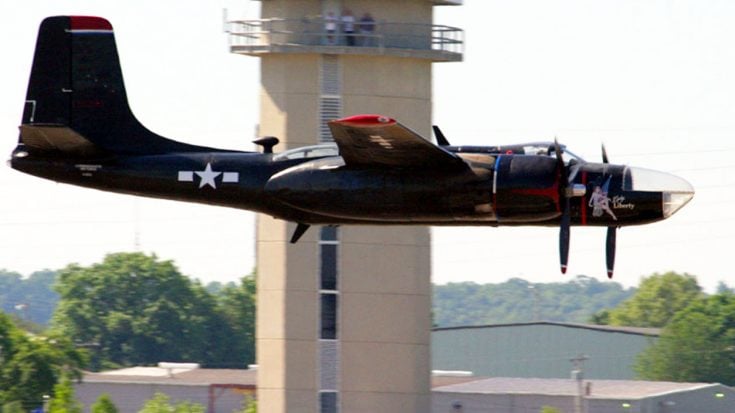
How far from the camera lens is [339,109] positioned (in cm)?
4294

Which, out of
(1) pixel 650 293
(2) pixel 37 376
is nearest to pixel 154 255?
(1) pixel 650 293

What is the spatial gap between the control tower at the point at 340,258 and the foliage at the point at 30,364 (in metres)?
25.1

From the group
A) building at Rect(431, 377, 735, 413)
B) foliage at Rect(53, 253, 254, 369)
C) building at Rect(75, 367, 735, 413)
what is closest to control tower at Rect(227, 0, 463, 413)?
building at Rect(75, 367, 735, 413)

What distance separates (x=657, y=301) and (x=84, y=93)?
107 metres

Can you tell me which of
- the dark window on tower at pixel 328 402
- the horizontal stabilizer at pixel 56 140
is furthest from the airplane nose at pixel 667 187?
the dark window on tower at pixel 328 402

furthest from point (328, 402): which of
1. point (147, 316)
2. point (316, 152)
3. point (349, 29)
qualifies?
point (147, 316)

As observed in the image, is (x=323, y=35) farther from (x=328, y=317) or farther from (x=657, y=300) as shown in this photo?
(x=657, y=300)

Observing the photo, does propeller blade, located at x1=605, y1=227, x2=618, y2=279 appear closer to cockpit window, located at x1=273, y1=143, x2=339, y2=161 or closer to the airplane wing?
the airplane wing

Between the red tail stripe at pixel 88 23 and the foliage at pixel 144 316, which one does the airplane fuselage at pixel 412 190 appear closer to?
the red tail stripe at pixel 88 23

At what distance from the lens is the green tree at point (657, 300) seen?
12812cm

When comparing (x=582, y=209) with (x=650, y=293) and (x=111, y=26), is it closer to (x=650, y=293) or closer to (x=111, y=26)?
(x=111, y=26)

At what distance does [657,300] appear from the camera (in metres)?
131

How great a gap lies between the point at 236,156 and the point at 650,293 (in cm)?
10809

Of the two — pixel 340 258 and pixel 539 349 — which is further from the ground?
pixel 340 258
